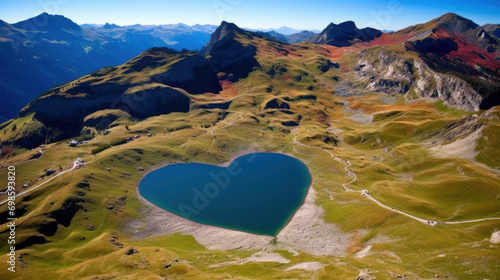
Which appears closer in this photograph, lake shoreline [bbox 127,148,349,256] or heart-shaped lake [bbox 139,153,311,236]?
lake shoreline [bbox 127,148,349,256]

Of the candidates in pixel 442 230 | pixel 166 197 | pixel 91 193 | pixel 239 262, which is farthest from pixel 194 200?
pixel 442 230

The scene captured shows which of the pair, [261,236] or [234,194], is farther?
[234,194]

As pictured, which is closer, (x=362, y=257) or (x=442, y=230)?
(x=362, y=257)

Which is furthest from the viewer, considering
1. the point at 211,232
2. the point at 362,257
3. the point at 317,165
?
the point at 317,165

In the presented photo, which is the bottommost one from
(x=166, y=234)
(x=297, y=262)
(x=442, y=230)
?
(x=166, y=234)

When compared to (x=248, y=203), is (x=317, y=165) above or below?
→ above

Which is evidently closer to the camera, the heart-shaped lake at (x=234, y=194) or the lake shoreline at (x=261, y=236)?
the lake shoreline at (x=261, y=236)

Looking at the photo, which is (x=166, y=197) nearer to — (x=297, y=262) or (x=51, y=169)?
(x=51, y=169)

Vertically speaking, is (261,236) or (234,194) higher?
(234,194)
